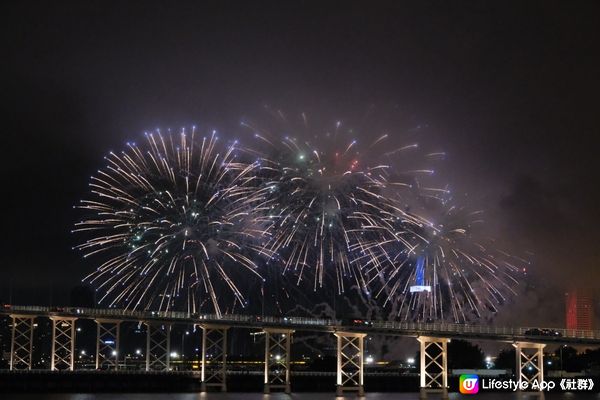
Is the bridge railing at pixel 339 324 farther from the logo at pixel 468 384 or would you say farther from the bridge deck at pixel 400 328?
the logo at pixel 468 384

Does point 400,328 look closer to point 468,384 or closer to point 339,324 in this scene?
point 339,324

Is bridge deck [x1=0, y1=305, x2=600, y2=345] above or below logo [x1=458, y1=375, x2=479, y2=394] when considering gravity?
above

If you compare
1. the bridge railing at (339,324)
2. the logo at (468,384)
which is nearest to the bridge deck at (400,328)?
the bridge railing at (339,324)

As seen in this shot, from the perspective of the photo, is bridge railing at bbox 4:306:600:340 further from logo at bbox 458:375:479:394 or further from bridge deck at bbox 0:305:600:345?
logo at bbox 458:375:479:394

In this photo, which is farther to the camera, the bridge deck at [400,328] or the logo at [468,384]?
the logo at [468,384]

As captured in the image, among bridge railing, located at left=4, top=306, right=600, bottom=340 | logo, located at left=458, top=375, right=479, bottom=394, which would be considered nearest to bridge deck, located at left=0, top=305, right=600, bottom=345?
bridge railing, located at left=4, top=306, right=600, bottom=340

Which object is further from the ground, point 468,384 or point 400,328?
point 400,328

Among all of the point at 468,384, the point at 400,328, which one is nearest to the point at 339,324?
the point at 400,328

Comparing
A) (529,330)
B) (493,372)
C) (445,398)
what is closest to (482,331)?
(529,330)
